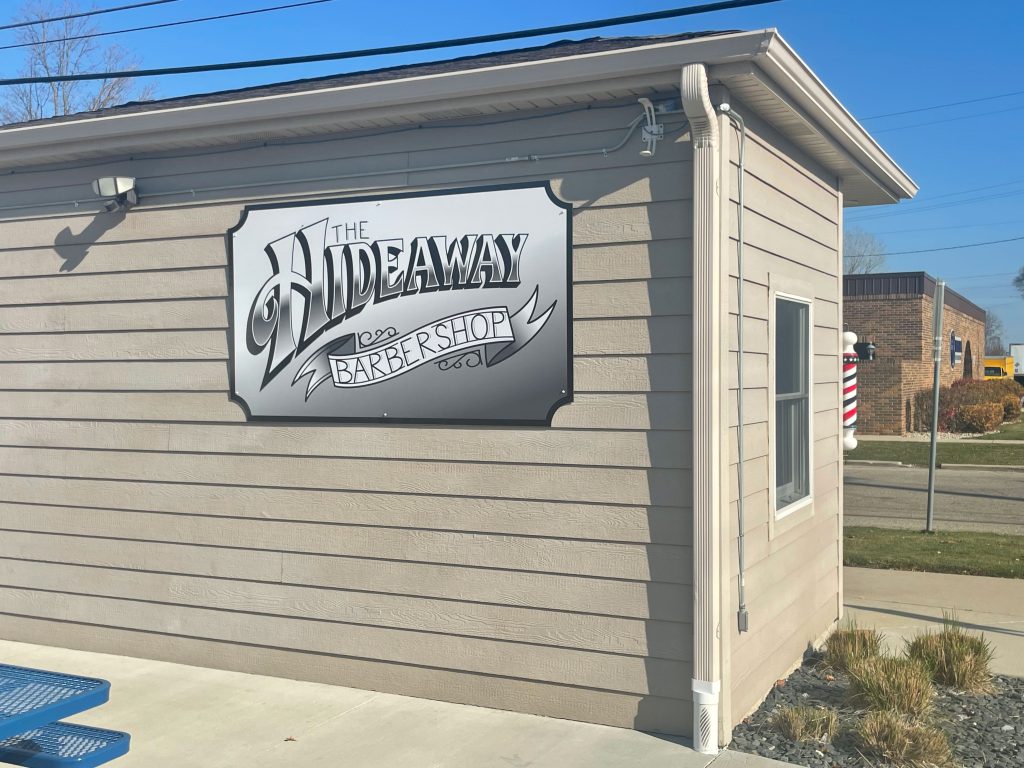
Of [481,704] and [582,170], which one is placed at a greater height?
→ [582,170]

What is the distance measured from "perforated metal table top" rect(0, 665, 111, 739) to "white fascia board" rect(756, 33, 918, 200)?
13.1 feet

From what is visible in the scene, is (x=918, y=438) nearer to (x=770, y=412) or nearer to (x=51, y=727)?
(x=770, y=412)

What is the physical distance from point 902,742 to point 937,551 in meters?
6.77

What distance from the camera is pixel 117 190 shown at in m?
6.69

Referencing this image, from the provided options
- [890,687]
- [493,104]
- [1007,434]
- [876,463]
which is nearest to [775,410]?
[890,687]

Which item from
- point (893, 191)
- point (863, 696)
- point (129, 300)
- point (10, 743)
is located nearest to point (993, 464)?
point (893, 191)

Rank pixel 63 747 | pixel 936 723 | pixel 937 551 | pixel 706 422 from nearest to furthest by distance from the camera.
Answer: pixel 63 747 → pixel 706 422 → pixel 936 723 → pixel 937 551

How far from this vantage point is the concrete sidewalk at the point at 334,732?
5.06m

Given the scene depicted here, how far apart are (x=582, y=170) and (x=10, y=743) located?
3.71 metres

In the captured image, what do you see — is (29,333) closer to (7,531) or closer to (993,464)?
(7,531)

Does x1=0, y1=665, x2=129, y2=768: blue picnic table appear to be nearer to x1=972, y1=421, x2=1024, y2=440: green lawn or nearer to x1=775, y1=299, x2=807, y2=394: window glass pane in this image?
x1=775, y1=299, x2=807, y2=394: window glass pane

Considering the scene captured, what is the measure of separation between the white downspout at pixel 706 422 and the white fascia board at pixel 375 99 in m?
0.27

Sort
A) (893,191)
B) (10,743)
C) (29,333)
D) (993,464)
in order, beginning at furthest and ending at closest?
1. (993,464)
2. (893,191)
3. (29,333)
4. (10,743)

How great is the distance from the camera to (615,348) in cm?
555
